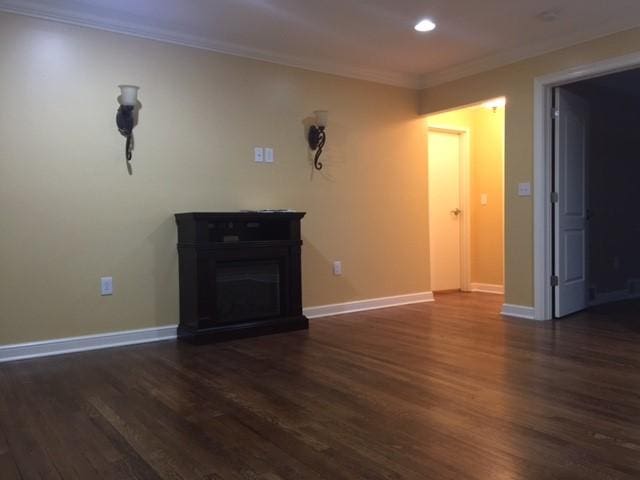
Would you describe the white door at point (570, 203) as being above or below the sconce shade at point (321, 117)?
below

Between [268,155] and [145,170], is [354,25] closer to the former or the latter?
[268,155]

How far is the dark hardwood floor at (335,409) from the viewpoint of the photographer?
1797 mm

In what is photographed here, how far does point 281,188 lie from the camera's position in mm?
4395

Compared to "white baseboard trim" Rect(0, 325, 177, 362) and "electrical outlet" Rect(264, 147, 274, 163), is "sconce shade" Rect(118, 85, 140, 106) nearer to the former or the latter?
"electrical outlet" Rect(264, 147, 274, 163)

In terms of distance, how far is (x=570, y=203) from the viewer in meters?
4.42

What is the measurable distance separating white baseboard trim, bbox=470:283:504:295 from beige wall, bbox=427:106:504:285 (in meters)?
0.04

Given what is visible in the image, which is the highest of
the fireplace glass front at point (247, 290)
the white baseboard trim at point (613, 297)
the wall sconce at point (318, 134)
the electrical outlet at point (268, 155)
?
the wall sconce at point (318, 134)

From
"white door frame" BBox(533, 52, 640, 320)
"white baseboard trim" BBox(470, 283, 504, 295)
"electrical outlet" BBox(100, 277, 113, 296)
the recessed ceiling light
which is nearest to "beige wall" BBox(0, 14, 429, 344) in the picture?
"electrical outlet" BBox(100, 277, 113, 296)

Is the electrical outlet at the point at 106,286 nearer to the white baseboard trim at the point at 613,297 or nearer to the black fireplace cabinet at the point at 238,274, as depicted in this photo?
the black fireplace cabinet at the point at 238,274

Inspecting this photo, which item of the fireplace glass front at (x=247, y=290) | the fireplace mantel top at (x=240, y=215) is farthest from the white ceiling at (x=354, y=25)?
A: the fireplace glass front at (x=247, y=290)

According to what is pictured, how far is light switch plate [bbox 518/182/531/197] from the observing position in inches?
170

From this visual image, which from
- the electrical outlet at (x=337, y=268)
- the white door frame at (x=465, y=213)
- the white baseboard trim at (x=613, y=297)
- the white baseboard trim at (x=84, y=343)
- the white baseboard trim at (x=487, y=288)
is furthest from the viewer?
the white door frame at (x=465, y=213)

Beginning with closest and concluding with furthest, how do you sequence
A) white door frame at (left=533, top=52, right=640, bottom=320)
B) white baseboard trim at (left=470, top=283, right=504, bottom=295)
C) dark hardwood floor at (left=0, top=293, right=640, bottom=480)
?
dark hardwood floor at (left=0, top=293, right=640, bottom=480), white door frame at (left=533, top=52, right=640, bottom=320), white baseboard trim at (left=470, top=283, right=504, bottom=295)

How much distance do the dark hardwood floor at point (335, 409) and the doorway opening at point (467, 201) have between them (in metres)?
2.27
